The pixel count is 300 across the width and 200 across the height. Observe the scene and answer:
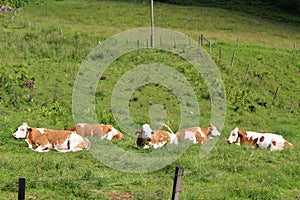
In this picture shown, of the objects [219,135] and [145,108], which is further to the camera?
[145,108]

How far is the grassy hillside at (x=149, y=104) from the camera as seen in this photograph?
11.9 m

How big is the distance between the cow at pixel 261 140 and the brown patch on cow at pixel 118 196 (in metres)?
8.19

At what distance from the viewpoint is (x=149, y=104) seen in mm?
26688

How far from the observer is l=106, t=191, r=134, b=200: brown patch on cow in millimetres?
11015

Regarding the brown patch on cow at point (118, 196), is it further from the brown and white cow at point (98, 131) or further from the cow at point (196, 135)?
the cow at point (196, 135)

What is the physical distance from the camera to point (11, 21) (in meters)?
48.4

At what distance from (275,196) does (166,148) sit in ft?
18.2

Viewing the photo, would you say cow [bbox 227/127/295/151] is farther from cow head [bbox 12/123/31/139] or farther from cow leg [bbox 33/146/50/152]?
cow head [bbox 12/123/31/139]

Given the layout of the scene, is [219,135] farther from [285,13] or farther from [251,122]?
[285,13]

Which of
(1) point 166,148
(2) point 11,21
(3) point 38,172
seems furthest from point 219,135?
(2) point 11,21

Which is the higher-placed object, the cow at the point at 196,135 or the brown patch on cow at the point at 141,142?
the brown patch on cow at the point at 141,142

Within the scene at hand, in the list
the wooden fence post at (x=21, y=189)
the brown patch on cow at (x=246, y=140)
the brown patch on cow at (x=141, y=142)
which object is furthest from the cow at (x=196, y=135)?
the wooden fence post at (x=21, y=189)

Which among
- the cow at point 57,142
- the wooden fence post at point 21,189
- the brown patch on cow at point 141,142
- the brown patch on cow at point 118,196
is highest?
the wooden fence post at point 21,189

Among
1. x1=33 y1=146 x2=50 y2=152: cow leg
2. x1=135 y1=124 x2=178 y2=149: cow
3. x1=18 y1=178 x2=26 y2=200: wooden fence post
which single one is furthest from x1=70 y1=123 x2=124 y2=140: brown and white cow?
x1=18 y1=178 x2=26 y2=200: wooden fence post
